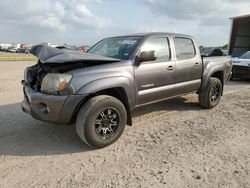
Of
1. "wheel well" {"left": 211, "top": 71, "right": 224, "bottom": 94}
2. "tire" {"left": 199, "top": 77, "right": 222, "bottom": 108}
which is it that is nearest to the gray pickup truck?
"tire" {"left": 199, "top": 77, "right": 222, "bottom": 108}

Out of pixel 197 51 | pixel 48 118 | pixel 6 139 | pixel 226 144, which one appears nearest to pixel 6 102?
pixel 6 139

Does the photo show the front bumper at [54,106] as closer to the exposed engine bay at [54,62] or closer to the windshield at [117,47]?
the exposed engine bay at [54,62]

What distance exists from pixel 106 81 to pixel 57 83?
0.73 m

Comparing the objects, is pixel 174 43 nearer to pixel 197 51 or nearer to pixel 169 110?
pixel 197 51

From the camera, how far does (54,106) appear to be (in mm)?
3768

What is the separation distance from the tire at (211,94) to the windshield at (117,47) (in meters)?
2.34

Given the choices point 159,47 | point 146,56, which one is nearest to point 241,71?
point 159,47

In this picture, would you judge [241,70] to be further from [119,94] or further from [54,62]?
[54,62]

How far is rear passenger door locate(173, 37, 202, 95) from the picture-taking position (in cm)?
544

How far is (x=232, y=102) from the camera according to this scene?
284 inches

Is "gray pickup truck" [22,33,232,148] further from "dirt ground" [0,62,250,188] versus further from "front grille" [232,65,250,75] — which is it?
"front grille" [232,65,250,75]

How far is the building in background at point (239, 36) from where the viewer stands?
21141 mm

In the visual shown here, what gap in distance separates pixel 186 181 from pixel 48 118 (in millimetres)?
2080

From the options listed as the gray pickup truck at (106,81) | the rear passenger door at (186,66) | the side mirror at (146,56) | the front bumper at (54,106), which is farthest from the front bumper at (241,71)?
the front bumper at (54,106)
